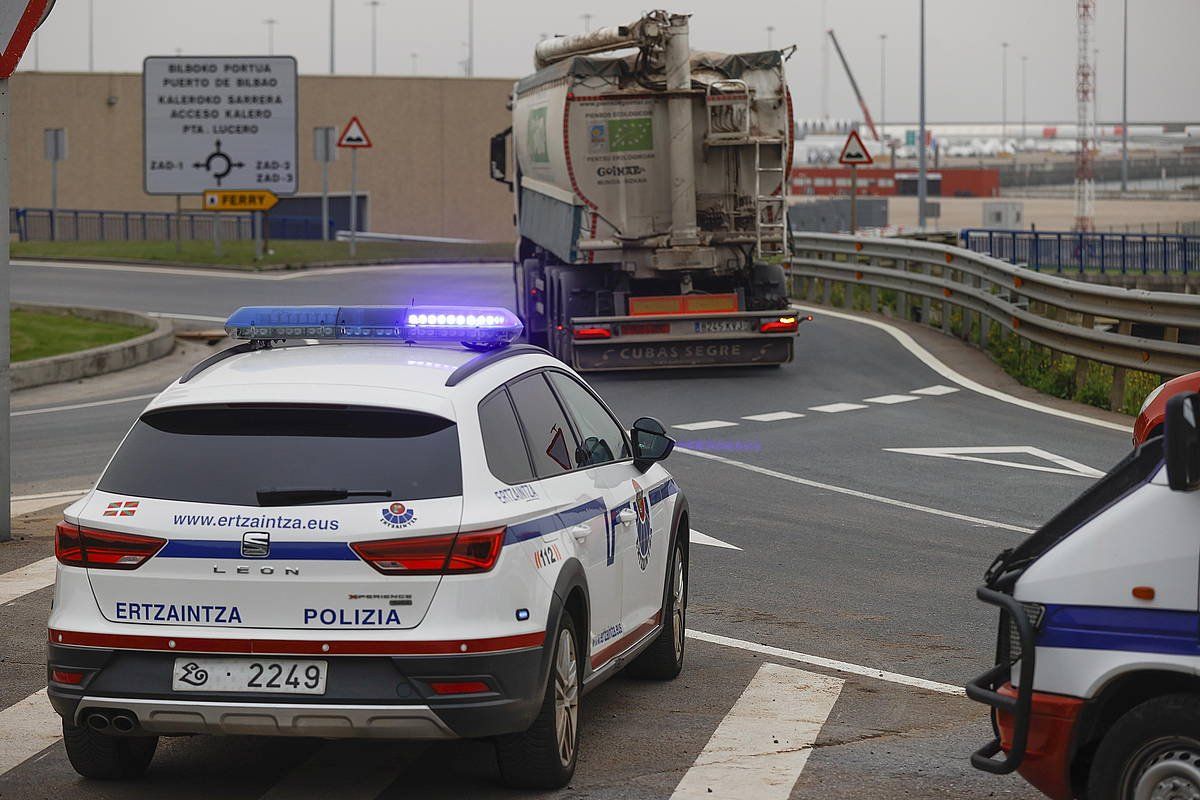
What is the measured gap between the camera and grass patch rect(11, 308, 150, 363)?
23.9 metres

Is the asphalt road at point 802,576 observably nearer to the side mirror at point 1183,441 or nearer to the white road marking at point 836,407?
the white road marking at point 836,407

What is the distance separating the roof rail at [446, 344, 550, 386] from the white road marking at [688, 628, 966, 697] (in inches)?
82.0

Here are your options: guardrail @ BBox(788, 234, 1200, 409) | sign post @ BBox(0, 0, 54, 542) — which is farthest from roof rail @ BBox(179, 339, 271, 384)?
guardrail @ BBox(788, 234, 1200, 409)

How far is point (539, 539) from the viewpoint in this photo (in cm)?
615

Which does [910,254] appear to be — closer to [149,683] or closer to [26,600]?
[26,600]

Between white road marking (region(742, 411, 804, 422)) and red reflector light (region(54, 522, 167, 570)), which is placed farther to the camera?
white road marking (region(742, 411, 804, 422))

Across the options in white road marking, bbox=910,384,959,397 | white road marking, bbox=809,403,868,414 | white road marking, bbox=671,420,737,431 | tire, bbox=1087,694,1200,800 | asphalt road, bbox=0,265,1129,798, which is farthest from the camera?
white road marking, bbox=910,384,959,397

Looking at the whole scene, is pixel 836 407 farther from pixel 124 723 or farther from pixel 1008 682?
pixel 124 723

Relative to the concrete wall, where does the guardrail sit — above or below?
below

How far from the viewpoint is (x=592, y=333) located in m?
21.2

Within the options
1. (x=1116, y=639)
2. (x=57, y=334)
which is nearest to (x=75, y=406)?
(x=57, y=334)

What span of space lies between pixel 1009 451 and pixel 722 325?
244 inches

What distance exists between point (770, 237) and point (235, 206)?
21618 mm

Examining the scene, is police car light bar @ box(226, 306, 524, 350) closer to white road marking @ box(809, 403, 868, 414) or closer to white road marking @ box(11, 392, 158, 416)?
white road marking @ box(809, 403, 868, 414)
